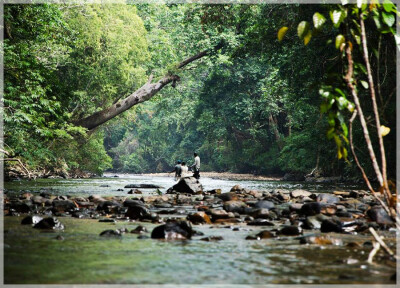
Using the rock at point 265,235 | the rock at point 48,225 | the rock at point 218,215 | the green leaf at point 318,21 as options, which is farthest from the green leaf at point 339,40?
the rock at point 218,215

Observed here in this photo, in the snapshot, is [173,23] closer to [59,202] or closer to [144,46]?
[144,46]

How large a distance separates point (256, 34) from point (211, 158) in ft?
101

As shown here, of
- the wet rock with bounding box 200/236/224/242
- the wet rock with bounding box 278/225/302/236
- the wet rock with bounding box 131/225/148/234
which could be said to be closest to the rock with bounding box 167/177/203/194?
the wet rock with bounding box 131/225/148/234

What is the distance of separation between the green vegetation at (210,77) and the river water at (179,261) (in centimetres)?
92

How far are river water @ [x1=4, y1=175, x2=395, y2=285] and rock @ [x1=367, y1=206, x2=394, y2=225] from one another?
3.68 ft

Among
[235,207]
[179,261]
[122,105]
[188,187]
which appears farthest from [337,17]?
[122,105]

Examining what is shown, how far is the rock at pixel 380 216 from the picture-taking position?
631 centimetres

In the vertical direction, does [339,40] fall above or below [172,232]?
above

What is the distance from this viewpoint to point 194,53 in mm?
27953

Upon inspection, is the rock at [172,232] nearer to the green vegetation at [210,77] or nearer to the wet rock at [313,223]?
the wet rock at [313,223]

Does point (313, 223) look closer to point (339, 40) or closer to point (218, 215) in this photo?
point (218, 215)

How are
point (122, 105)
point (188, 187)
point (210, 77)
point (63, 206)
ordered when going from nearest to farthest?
point (63, 206) < point (188, 187) < point (122, 105) < point (210, 77)

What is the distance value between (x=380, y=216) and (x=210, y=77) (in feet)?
89.3

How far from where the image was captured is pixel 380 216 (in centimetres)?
646
